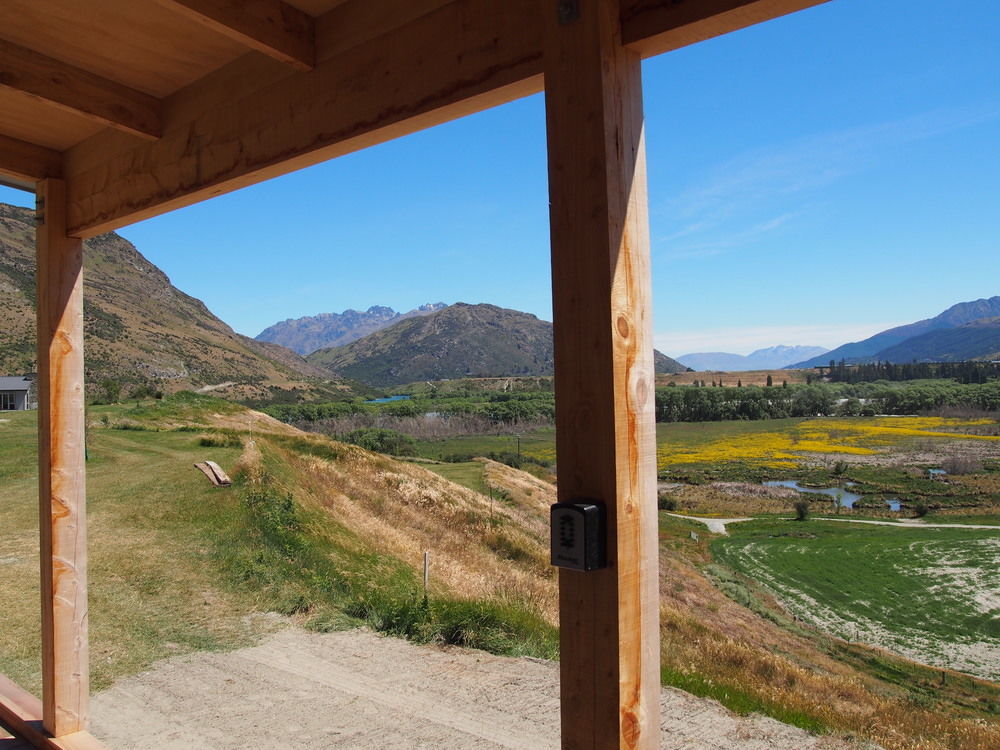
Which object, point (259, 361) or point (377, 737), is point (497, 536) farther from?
point (259, 361)

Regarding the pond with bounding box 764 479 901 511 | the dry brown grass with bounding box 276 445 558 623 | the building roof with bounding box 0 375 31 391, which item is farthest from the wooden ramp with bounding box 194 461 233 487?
the pond with bounding box 764 479 901 511

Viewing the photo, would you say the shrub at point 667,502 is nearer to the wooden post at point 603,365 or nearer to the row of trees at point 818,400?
the row of trees at point 818,400

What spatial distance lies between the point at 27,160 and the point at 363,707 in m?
3.67

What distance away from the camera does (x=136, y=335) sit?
1816 inches

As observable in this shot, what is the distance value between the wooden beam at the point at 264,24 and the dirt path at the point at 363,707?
3681 mm

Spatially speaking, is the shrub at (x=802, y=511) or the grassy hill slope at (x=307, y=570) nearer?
the grassy hill slope at (x=307, y=570)

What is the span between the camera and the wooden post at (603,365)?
3.39 feet

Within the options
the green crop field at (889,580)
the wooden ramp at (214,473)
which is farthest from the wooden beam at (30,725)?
the green crop field at (889,580)

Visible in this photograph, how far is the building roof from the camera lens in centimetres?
2388

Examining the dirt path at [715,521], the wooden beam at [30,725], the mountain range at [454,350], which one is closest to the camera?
the wooden beam at [30,725]

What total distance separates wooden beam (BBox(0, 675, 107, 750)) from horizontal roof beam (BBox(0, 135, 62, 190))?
6.87 feet

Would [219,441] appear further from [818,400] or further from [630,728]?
[818,400]

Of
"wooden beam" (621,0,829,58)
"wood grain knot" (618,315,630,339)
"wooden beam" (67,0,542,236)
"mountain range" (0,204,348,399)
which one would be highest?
"mountain range" (0,204,348,399)

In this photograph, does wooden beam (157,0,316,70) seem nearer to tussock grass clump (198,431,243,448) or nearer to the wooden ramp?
the wooden ramp
